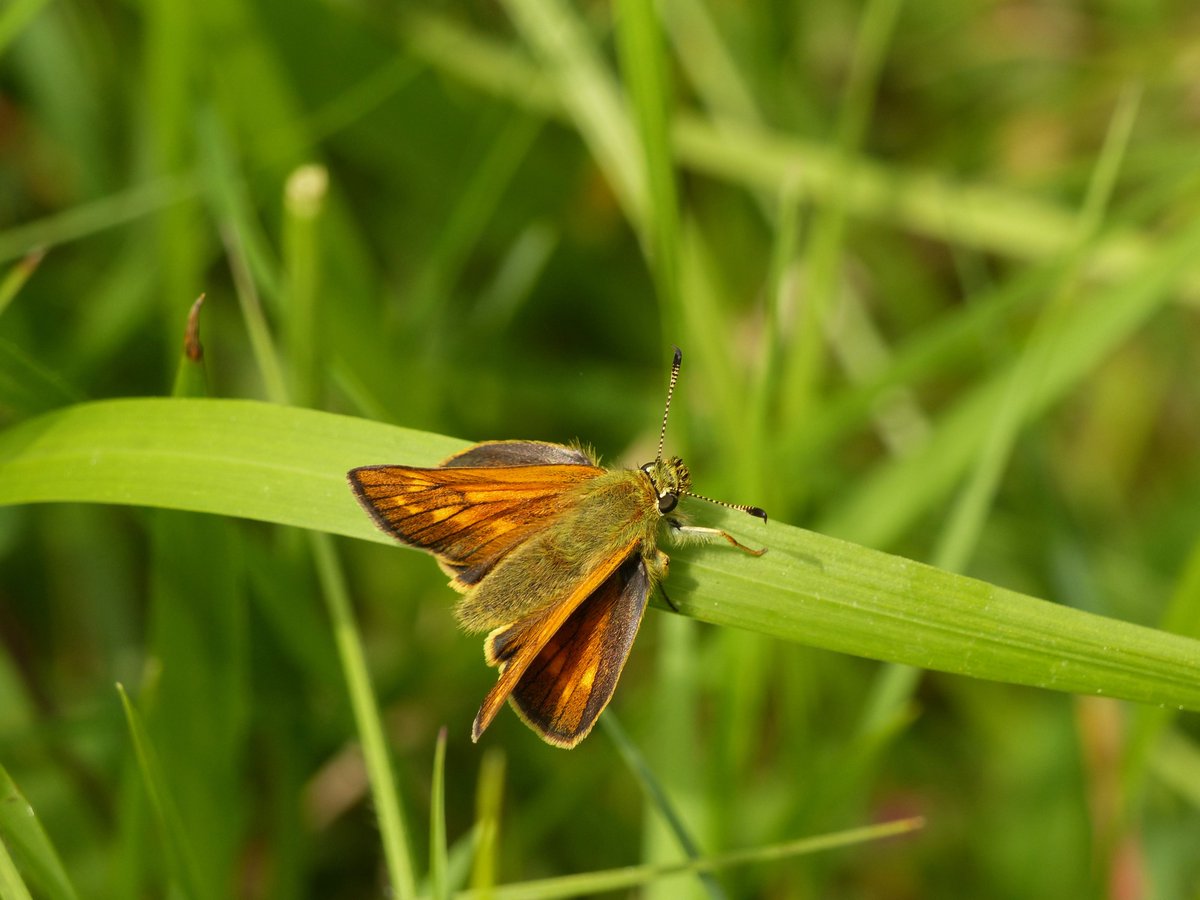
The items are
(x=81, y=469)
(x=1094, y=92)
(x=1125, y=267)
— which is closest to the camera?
(x=81, y=469)

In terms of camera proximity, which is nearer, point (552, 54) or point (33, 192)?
point (552, 54)

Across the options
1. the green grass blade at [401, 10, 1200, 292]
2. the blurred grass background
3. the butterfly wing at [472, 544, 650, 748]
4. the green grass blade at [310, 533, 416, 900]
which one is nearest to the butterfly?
the butterfly wing at [472, 544, 650, 748]

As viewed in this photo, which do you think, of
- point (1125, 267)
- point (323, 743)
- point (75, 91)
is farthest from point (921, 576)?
point (75, 91)

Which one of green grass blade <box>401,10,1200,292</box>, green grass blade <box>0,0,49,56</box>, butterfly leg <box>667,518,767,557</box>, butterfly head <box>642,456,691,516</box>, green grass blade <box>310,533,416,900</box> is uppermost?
green grass blade <box>401,10,1200,292</box>

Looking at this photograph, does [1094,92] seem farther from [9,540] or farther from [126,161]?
[9,540]

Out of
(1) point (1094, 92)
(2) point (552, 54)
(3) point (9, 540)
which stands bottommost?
(3) point (9, 540)

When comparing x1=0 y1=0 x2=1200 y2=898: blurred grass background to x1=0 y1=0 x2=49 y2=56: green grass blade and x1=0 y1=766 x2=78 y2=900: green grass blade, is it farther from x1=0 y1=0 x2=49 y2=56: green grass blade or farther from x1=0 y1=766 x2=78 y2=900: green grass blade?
x1=0 y1=0 x2=49 y2=56: green grass blade
